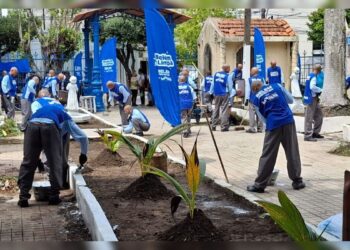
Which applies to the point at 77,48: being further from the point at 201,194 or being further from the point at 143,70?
the point at 201,194

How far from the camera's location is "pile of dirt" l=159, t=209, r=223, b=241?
17.4 ft

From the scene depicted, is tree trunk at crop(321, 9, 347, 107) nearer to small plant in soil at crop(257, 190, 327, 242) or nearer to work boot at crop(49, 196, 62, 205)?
work boot at crop(49, 196, 62, 205)

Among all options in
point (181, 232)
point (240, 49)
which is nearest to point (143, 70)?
point (240, 49)

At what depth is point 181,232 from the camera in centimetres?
538

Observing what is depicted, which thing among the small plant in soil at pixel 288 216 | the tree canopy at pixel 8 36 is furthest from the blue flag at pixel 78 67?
the small plant in soil at pixel 288 216

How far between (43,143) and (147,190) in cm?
151

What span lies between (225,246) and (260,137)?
42.2ft

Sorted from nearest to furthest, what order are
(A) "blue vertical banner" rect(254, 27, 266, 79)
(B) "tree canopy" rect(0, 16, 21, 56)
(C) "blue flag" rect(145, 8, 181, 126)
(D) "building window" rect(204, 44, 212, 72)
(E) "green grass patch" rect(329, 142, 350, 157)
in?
(C) "blue flag" rect(145, 8, 181, 126), (E) "green grass patch" rect(329, 142, 350, 157), (A) "blue vertical banner" rect(254, 27, 266, 79), (D) "building window" rect(204, 44, 212, 72), (B) "tree canopy" rect(0, 16, 21, 56)

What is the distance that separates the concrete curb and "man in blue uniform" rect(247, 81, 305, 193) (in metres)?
2.44

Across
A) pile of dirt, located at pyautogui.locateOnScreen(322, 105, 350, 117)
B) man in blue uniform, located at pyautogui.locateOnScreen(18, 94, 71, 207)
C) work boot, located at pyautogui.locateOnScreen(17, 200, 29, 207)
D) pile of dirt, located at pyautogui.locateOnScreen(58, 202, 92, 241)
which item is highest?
man in blue uniform, located at pyautogui.locateOnScreen(18, 94, 71, 207)

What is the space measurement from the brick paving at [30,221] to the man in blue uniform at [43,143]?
0.83 ft

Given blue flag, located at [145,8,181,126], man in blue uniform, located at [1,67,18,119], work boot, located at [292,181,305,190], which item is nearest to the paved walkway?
work boot, located at [292,181,305,190]

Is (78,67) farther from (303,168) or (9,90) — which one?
(303,168)

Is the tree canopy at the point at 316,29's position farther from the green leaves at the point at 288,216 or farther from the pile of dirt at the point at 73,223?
the green leaves at the point at 288,216
